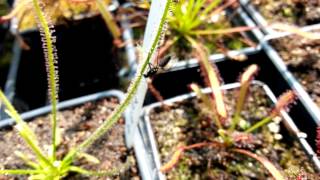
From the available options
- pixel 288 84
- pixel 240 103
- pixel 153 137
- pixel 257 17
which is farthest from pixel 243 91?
pixel 257 17

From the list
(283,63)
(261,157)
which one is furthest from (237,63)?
(261,157)

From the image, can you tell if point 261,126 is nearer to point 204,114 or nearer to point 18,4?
point 204,114

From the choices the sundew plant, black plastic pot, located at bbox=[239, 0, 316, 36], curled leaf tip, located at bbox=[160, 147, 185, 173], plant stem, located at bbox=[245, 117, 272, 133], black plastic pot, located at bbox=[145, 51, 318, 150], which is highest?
black plastic pot, located at bbox=[239, 0, 316, 36]

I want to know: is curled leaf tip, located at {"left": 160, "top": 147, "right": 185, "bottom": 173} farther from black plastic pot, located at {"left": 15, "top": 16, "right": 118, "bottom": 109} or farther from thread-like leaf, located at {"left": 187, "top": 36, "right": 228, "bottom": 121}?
black plastic pot, located at {"left": 15, "top": 16, "right": 118, "bottom": 109}

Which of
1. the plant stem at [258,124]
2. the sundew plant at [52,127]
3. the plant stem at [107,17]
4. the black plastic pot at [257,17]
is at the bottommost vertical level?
the plant stem at [258,124]

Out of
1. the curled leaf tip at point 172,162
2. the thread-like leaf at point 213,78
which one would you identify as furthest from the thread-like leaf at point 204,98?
the curled leaf tip at point 172,162

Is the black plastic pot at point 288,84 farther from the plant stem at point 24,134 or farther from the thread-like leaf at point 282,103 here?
the plant stem at point 24,134

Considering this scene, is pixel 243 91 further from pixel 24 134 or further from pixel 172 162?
pixel 24 134

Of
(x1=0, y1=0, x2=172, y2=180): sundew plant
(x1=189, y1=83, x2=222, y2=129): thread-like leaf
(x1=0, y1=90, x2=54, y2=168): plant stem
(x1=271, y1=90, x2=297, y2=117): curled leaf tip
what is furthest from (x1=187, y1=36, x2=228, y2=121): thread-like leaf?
(x1=0, y1=90, x2=54, y2=168): plant stem

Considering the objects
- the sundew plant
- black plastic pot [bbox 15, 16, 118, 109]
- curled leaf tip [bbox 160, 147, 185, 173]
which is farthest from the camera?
black plastic pot [bbox 15, 16, 118, 109]

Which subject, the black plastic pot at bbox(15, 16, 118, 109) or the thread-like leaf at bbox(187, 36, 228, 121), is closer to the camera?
the thread-like leaf at bbox(187, 36, 228, 121)

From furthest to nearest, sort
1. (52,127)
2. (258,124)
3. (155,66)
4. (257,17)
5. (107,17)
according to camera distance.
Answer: (257,17), (107,17), (258,124), (52,127), (155,66)
